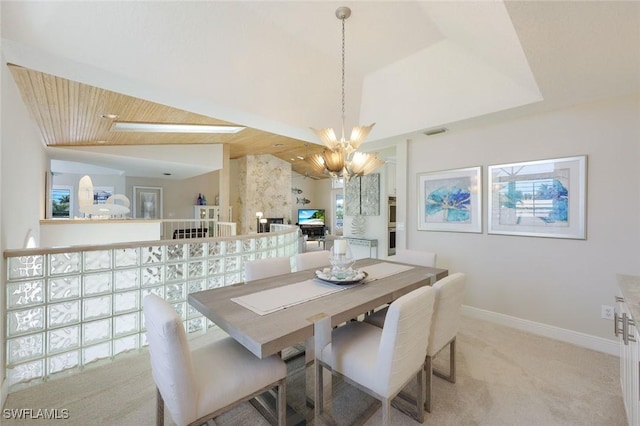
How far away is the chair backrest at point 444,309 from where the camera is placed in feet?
5.57

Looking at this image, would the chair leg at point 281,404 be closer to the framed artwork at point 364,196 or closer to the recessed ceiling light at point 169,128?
the framed artwork at point 364,196

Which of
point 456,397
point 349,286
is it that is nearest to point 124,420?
point 349,286

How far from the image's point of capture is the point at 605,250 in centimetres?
245

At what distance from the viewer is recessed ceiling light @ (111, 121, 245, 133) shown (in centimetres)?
437

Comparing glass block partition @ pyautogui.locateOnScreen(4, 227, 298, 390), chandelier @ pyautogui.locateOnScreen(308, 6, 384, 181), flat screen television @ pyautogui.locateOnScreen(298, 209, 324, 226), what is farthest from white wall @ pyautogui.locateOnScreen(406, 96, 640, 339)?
flat screen television @ pyautogui.locateOnScreen(298, 209, 324, 226)

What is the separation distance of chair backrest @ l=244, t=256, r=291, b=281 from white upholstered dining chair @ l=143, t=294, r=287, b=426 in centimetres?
75

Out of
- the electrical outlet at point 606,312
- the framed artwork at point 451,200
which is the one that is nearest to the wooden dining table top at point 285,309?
the framed artwork at point 451,200

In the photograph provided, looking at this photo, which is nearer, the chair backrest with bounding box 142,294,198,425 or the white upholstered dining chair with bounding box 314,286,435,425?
the chair backrest with bounding box 142,294,198,425

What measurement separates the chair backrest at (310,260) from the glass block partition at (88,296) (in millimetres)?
872

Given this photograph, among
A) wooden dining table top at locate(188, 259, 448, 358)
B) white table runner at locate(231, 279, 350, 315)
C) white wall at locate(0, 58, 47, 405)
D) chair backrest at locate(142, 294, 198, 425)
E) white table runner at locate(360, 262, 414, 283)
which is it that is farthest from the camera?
white table runner at locate(360, 262, 414, 283)

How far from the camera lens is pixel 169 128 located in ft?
15.8

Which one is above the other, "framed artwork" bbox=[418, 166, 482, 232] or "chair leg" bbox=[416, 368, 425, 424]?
"framed artwork" bbox=[418, 166, 482, 232]

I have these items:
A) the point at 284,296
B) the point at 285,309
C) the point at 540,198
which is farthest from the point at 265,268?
the point at 540,198

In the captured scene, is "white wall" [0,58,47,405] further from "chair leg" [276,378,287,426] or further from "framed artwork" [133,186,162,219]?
"framed artwork" [133,186,162,219]
